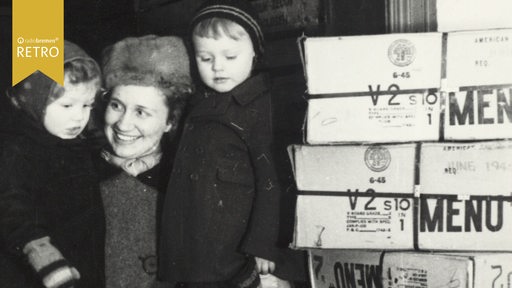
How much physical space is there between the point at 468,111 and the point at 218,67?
0.73 meters

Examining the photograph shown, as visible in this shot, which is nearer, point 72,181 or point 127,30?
point 72,181

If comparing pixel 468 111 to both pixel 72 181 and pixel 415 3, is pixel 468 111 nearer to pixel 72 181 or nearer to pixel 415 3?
pixel 415 3

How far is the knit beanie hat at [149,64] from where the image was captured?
1818 mm

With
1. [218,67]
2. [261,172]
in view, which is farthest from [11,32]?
[261,172]

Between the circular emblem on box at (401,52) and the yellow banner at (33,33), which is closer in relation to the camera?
the circular emblem on box at (401,52)

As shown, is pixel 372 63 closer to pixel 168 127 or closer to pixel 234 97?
pixel 234 97

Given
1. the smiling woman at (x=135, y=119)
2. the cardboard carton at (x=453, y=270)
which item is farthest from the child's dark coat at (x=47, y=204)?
the cardboard carton at (x=453, y=270)

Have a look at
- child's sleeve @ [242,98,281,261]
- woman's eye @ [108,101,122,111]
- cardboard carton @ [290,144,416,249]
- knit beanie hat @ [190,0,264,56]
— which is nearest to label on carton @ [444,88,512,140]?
Result: cardboard carton @ [290,144,416,249]

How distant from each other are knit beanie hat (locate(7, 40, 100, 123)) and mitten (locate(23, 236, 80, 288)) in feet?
1.29

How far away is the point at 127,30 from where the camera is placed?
7.38 ft

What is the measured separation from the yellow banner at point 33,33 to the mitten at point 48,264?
547 mm

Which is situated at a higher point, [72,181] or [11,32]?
[11,32]

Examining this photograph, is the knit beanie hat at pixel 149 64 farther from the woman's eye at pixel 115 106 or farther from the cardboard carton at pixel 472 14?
the cardboard carton at pixel 472 14

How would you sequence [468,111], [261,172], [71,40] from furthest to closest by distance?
[71,40]
[261,172]
[468,111]
